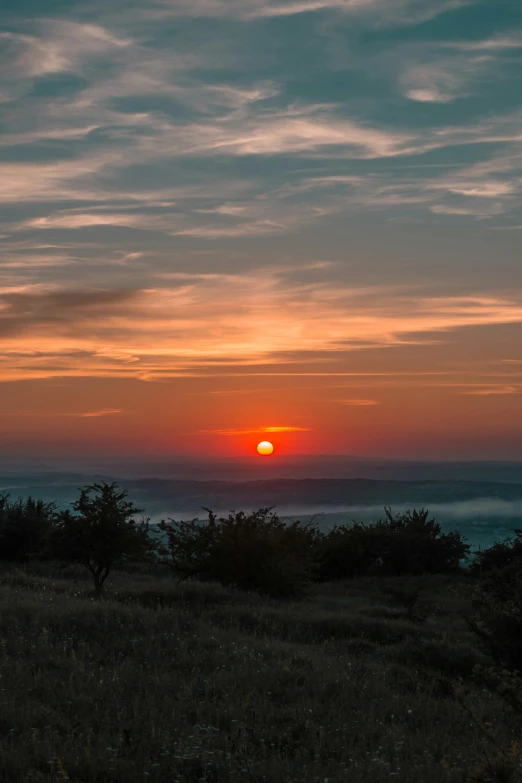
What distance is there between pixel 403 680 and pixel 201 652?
3.60m

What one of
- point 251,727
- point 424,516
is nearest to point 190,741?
point 251,727

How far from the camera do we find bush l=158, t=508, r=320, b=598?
2778cm

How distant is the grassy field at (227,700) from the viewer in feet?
27.1

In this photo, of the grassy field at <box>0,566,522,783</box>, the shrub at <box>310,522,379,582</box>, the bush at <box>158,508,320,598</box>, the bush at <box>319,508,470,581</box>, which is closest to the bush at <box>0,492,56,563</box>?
the bush at <box>158,508,320,598</box>

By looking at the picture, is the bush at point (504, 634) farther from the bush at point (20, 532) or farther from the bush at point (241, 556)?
the bush at point (20, 532)

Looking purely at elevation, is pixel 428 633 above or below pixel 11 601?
below

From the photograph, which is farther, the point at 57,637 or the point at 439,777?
the point at 57,637

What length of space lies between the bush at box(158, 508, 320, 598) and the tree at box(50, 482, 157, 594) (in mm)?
2623

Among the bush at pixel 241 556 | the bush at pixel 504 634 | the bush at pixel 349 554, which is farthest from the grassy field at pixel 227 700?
the bush at pixel 349 554

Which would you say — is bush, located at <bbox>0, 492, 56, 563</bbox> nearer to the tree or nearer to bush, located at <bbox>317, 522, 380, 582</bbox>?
the tree

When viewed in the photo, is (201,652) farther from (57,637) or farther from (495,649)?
(495,649)

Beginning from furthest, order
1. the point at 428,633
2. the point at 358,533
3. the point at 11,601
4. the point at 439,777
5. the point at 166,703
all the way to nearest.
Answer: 1. the point at 358,533
2. the point at 428,633
3. the point at 11,601
4. the point at 166,703
5. the point at 439,777

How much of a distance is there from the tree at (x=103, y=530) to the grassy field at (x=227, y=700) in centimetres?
480

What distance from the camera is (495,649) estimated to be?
14.5 metres
